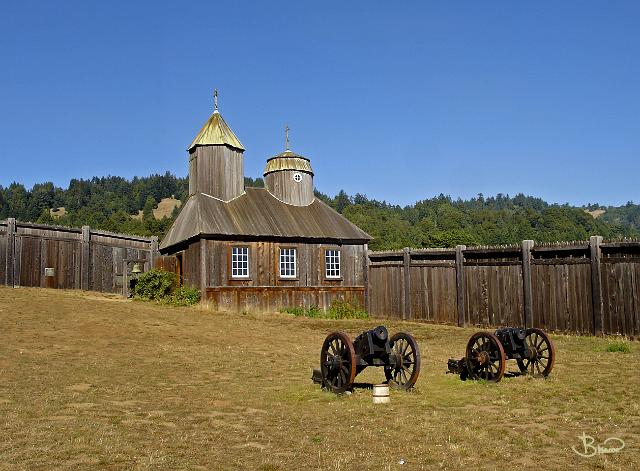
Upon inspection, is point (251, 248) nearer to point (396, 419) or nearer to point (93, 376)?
point (93, 376)

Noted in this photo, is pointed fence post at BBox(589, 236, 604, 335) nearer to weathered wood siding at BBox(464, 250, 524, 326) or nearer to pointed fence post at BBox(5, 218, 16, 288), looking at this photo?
weathered wood siding at BBox(464, 250, 524, 326)

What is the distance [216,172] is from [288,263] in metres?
5.88

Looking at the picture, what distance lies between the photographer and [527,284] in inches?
800

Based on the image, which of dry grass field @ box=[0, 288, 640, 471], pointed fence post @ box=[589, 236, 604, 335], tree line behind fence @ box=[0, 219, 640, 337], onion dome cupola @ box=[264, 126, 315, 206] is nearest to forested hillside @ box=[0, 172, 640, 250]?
onion dome cupola @ box=[264, 126, 315, 206]

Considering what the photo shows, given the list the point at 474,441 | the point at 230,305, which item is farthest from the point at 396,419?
the point at 230,305

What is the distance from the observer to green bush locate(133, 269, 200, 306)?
2652 cm

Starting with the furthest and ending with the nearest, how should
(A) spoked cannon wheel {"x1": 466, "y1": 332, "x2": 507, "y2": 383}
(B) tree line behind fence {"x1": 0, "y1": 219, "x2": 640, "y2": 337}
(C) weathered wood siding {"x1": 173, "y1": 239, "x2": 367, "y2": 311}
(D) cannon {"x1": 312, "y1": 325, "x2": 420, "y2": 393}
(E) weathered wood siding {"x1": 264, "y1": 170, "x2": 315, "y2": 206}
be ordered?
1. (E) weathered wood siding {"x1": 264, "y1": 170, "x2": 315, "y2": 206}
2. (C) weathered wood siding {"x1": 173, "y1": 239, "x2": 367, "y2": 311}
3. (B) tree line behind fence {"x1": 0, "y1": 219, "x2": 640, "y2": 337}
4. (A) spoked cannon wheel {"x1": 466, "y1": 332, "x2": 507, "y2": 383}
5. (D) cannon {"x1": 312, "y1": 325, "x2": 420, "y2": 393}

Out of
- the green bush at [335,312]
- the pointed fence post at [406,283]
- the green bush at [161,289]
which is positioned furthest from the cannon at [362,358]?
the green bush at [335,312]

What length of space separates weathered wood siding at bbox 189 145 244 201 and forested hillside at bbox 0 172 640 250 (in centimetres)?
5162

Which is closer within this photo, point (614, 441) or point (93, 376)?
point (614, 441)

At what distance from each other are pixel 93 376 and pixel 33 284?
14.9 meters

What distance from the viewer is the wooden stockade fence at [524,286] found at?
58.9ft

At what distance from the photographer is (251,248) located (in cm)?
2781

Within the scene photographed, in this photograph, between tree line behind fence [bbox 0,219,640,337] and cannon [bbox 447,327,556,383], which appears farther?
tree line behind fence [bbox 0,219,640,337]
